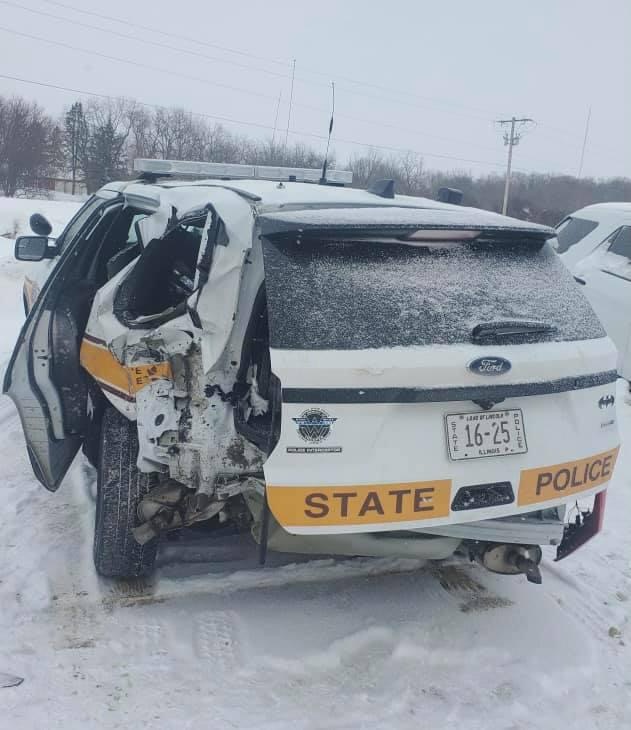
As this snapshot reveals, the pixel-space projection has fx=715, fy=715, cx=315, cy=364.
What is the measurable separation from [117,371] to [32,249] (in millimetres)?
1821

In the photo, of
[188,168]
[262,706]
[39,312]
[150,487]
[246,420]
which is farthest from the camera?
[188,168]

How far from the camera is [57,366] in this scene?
4000mm

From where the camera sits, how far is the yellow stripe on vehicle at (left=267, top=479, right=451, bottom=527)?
8.39 feet

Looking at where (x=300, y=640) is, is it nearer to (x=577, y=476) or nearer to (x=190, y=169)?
(x=577, y=476)

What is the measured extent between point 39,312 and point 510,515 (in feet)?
8.97

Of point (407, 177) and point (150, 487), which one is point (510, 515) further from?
point (407, 177)

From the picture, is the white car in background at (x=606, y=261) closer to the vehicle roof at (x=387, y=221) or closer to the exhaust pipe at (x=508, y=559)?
the vehicle roof at (x=387, y=221)

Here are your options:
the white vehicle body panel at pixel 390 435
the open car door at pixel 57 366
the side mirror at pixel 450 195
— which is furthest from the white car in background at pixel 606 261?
the open car door at pixel 57 366

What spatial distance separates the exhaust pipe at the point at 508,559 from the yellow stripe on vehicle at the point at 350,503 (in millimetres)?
648

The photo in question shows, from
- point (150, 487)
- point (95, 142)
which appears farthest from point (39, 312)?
point (95, 142)

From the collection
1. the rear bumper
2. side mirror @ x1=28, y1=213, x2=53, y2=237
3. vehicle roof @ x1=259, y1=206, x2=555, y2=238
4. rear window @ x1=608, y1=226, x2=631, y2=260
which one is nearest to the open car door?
side mirror @ x1=28, y1=213, x2=53, y2=237

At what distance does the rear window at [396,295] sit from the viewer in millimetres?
2594

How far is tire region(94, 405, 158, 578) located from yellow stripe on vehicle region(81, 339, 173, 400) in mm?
240

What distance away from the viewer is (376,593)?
11.8 feet
